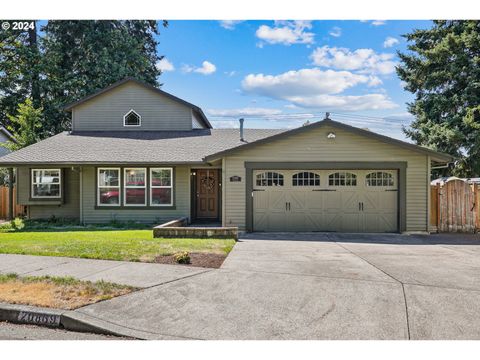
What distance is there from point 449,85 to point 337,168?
14365 mm

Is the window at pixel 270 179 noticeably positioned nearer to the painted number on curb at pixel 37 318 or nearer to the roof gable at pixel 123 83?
the roof gable at pixel 123 83

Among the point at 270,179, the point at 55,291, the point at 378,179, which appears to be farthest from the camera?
the point at 270,179

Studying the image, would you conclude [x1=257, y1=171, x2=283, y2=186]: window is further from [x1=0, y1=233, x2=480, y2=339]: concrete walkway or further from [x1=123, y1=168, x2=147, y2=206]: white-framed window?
[x1=123, y1=168, x2=147, y2=206]: white-framed window

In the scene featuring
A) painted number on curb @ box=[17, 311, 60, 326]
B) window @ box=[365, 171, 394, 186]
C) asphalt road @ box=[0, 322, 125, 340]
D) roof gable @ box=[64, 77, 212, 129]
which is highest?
roof gable @ box=[64, 77, 212, 129]

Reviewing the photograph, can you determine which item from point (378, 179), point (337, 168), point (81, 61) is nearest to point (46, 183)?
point (337, 168)

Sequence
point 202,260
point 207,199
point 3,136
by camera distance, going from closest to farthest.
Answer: point 202,260 < point 207,199 < point 3,136

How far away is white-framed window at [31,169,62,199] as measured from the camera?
14695 millimetres

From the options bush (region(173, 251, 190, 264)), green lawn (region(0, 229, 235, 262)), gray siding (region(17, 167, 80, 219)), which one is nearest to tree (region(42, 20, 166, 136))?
gray siding (region(17, 167, 80, 219))

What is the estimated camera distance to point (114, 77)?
82.9 feet

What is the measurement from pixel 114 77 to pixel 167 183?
14791 millimetres

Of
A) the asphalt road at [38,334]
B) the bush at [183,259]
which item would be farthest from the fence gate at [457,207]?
the asphalt road at [38,334]

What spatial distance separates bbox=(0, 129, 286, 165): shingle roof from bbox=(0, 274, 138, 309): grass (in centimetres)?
817

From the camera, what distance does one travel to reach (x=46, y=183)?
14.8m

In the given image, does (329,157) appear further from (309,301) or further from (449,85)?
(449,85)
